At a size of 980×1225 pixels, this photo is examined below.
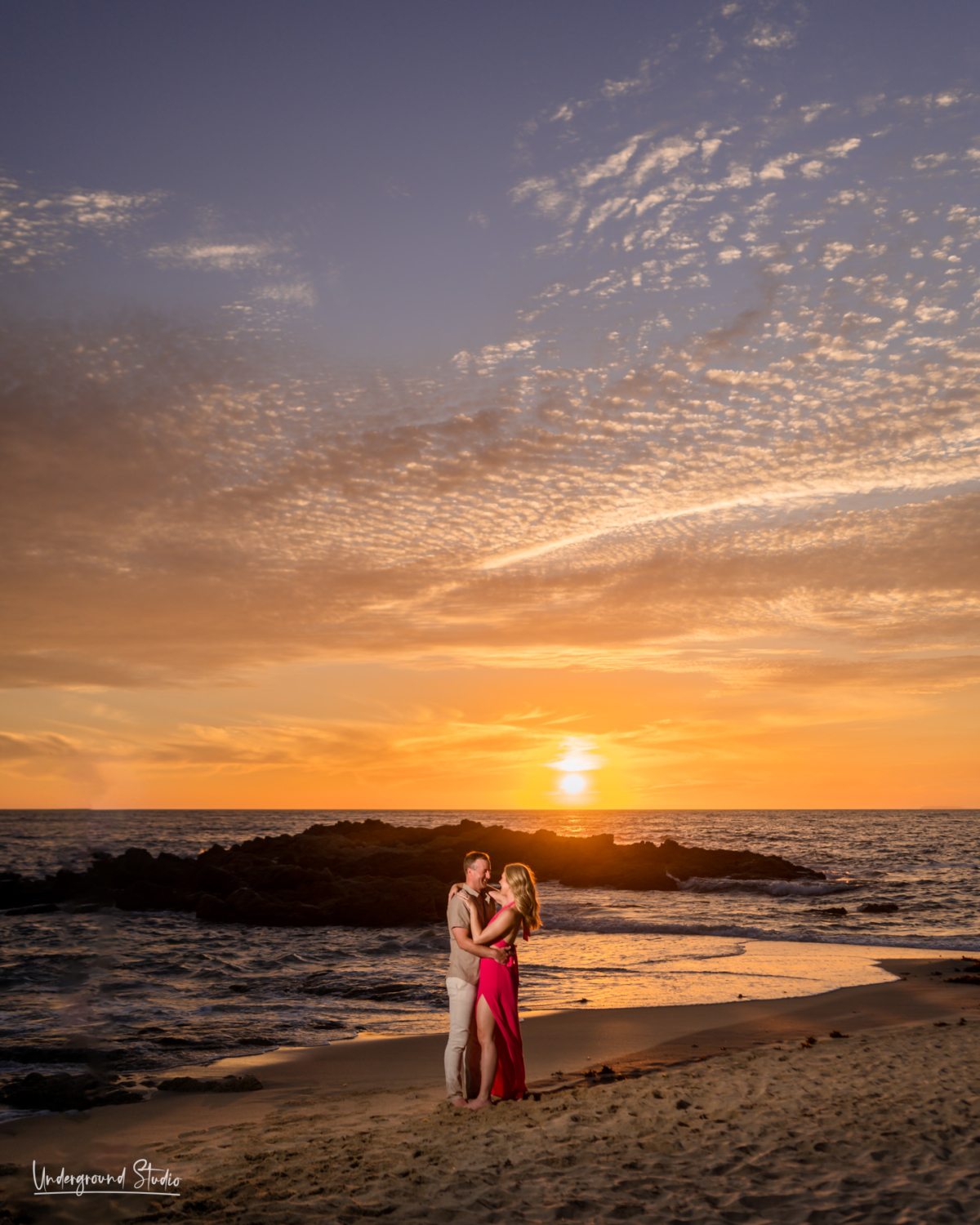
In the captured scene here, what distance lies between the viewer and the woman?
7797mm

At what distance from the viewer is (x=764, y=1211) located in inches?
212

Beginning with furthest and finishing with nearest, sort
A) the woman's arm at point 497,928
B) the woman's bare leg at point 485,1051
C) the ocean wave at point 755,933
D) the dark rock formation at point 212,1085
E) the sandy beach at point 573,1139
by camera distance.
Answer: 1. the ocean wave at point 755,933
2. the dark rock formation at point 212,1085
3. the woman's bare leg at point 485,1051
4. the woman's arm at point 497,928
5. the sandy beach at point 573,1139

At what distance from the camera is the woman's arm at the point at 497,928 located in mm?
7770

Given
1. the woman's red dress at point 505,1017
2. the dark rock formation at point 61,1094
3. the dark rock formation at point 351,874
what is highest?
the woman's red dress at point 505,1017

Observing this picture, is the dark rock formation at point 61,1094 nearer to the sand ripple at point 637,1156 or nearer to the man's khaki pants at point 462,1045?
the sand ripple at point 637,1156

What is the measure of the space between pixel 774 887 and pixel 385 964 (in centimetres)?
2503

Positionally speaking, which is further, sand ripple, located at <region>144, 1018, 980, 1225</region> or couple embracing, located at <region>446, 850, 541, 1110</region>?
couple embracing, located at <region>446, 850, 541, 1110</region>

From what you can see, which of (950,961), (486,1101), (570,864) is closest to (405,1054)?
(486,1101)

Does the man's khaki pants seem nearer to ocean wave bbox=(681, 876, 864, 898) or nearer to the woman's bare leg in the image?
the woman's bare leg

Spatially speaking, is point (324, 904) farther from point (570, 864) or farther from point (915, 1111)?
point (915, 1111)

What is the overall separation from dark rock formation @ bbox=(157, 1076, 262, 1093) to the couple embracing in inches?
106

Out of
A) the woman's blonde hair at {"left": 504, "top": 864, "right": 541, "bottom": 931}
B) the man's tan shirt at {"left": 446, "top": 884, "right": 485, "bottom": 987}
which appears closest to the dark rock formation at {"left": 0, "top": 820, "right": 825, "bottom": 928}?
the man's tan shirt at {"left": 446, "top": 884, "right": 485, "bottom": 987}

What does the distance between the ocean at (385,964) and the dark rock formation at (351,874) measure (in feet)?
4.38

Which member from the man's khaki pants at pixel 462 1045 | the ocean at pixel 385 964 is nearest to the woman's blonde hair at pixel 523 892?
the man's khaki pants at pixel 462 1045
